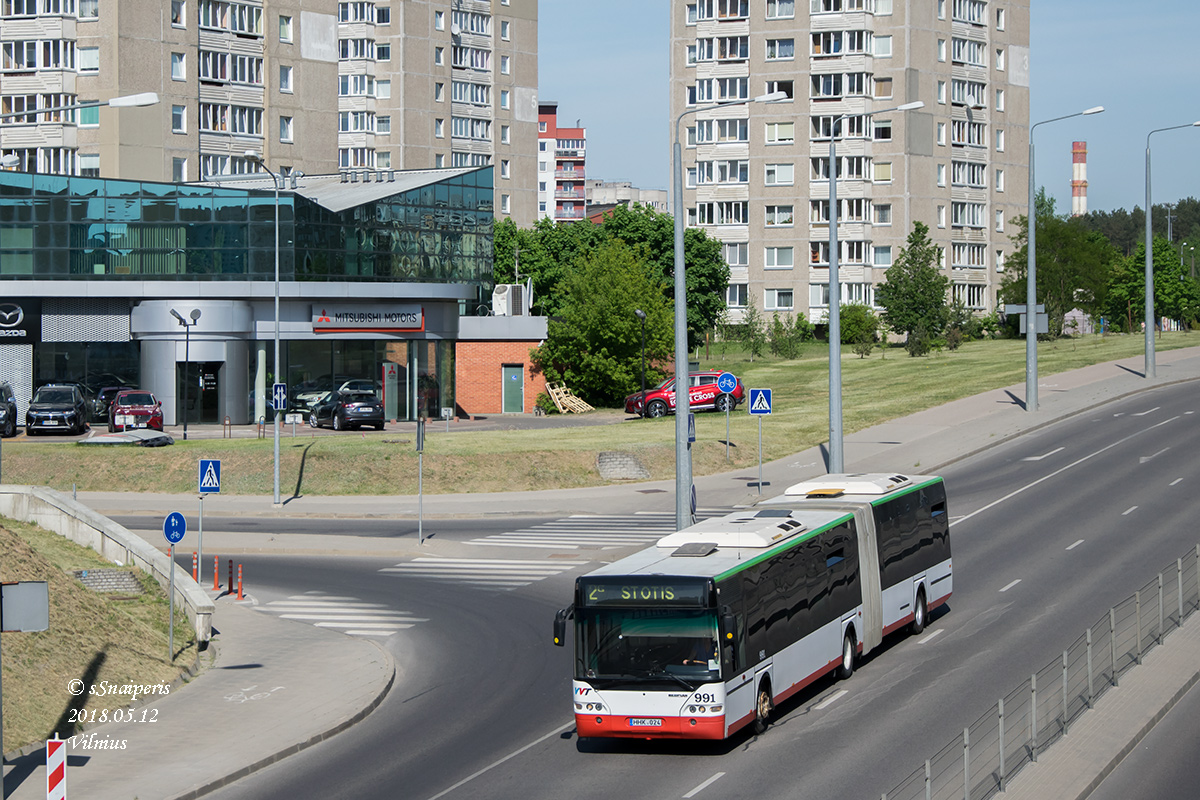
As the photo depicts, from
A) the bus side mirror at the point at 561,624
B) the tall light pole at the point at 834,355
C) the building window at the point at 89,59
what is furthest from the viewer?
the building window at the point at 89,59

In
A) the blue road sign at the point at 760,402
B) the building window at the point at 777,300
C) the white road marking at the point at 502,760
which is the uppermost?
the building window at the point at 777,300

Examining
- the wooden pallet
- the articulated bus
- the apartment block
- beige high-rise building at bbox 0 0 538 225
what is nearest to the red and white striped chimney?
the apartment block

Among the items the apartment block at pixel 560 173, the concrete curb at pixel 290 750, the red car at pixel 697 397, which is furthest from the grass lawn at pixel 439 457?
the apartment block at pixel 560 173

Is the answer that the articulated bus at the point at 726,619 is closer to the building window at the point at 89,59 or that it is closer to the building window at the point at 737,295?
the building window at the point at 89,59

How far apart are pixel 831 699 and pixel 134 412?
40.1 meters

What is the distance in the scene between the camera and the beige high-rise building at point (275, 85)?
266 ft

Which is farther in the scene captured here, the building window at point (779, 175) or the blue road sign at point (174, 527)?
the building window at point (779, 175)

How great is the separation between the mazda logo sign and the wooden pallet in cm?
2484

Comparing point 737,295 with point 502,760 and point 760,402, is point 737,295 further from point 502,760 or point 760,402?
point 502,760

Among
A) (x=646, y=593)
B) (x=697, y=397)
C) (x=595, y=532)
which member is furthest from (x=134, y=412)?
(x=646, y=593)

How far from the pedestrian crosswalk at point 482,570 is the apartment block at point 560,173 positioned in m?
157

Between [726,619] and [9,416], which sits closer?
[726,619]

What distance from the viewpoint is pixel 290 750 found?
15.7 meters

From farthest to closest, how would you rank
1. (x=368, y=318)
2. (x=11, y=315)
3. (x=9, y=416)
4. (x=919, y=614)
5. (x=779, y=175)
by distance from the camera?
(x=779, y=175) < (x=368, y=318) < (x=11, y=315) < (x=9, y=416) < (x=919, y=614)
